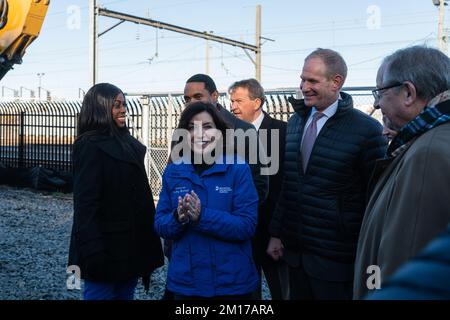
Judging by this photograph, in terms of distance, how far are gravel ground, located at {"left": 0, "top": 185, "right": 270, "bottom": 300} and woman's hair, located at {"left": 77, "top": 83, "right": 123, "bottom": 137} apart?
2637 millimetres

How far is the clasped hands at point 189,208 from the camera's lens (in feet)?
8.78

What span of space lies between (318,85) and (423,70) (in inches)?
49.4

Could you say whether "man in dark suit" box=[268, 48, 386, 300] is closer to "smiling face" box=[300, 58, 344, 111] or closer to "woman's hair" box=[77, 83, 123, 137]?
"smiling face" box=[300, 58, 344, 111]

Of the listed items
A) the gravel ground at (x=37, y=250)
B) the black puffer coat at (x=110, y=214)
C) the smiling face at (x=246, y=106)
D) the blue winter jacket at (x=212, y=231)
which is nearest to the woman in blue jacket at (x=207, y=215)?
the blue winter jacket at (x=212, y=231)

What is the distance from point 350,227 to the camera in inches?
115

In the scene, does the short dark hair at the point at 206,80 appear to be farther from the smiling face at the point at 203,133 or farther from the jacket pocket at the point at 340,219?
the jacket pocket at the point at 340,219

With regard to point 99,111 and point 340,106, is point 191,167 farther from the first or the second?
point 340,106

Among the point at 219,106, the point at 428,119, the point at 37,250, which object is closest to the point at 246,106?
the point at 219,106

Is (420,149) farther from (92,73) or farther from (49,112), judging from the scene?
(49,112)

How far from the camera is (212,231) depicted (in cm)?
274

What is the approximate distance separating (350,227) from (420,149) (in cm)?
137

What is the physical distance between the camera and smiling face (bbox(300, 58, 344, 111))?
3.15 meters

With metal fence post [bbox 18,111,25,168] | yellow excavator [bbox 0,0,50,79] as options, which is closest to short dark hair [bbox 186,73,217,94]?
yellow excavator [bbox 0,0,50,79]

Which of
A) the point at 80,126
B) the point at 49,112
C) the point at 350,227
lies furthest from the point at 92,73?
the point at 350,227
